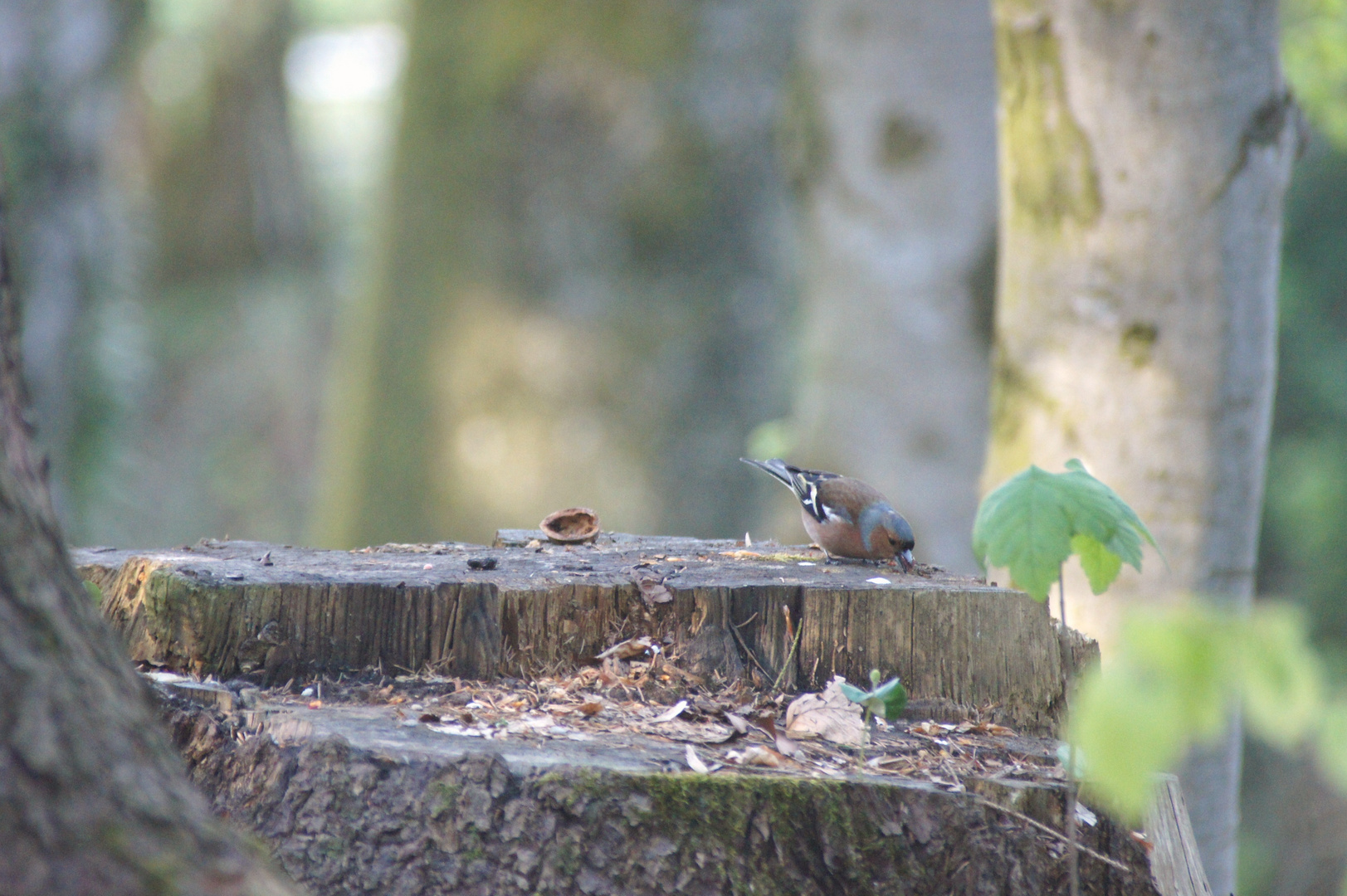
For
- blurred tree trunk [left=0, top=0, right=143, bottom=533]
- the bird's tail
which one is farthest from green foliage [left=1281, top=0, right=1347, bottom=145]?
blurred tree trunk [left=0, top=0, right=143, bottom=533]

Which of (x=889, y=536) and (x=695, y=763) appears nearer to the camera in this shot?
(x=695, y=763)

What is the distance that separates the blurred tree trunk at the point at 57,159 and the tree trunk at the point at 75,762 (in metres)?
7.15

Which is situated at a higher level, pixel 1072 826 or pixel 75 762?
pixel 75 762

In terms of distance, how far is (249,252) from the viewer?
18.2m

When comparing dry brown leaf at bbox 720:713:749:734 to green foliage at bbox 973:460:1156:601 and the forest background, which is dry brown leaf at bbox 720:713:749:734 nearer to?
green foliage at bbox 973:460:1156:601

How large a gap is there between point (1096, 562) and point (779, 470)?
1.97 metres

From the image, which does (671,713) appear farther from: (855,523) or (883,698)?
(855,523)

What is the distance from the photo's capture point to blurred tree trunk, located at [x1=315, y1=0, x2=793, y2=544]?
25.3 feet

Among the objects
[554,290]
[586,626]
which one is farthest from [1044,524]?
[554,290]

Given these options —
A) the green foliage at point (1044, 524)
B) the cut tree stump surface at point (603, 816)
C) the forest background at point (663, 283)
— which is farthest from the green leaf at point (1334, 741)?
the forest background at point (663, 283)

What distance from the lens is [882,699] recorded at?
2072mm

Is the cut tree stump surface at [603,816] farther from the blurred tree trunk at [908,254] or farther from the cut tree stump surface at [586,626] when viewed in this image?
the blurred tree trunk at [908,254]

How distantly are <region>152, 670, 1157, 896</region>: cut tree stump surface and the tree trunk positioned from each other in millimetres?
584

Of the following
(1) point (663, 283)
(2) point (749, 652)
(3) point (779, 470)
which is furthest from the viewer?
(1) point (663, 283)
